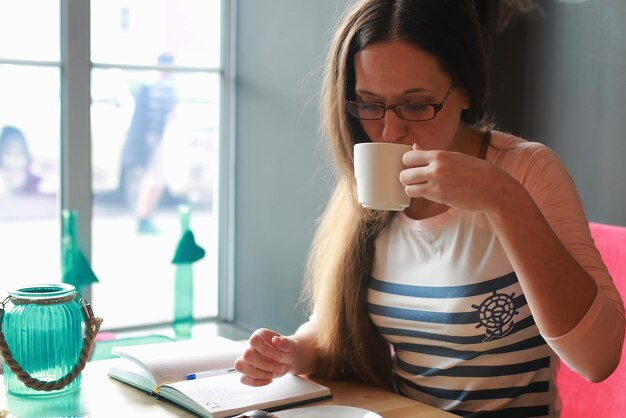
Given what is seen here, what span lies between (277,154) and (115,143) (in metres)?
0.66

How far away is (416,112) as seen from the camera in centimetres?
138

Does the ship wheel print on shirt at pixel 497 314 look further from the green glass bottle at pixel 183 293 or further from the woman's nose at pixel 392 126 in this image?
the green glass bottle at pixel 183 293

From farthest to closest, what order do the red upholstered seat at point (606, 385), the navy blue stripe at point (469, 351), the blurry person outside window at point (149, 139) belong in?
1. the blurry person outside window at point (149, 139)
2. the red upholstered seat at point (606, 385)
3. the navy blue stripe at point (469, 351)

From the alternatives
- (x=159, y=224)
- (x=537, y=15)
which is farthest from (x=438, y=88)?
(x=159, y=224)

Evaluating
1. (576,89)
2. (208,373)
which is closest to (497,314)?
(208,373)

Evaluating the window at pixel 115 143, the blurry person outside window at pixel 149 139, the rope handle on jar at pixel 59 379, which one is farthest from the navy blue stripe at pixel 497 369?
the blurry person outside window at pixel 149 139

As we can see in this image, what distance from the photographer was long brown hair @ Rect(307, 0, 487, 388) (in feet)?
4.63

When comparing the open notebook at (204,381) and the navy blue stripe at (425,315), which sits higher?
the navy blue stripe at (425,315)

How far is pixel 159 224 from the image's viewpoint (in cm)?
338

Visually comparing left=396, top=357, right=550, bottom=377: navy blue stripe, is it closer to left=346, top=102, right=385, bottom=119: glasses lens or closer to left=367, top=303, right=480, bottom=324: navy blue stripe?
left=367, top=303, right=480, bottom=324: navy blue stripe

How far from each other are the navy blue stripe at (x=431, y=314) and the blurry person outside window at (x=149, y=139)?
1929 millimetres

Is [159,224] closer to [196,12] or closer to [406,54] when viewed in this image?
[196,12]

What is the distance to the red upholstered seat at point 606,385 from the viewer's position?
171 centimetres

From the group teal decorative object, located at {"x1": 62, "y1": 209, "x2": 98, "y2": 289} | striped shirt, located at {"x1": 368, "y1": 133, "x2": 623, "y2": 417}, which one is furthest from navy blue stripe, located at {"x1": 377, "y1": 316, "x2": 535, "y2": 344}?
teal decorative object, located at {"x1": 62, "y1": 209, "x2": 98, "y2": 289}
